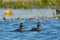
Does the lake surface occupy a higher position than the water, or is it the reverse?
the lake surface

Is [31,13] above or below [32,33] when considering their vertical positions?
above

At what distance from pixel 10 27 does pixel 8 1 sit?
0.48 m

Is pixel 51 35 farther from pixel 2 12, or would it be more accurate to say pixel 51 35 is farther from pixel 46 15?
pixel 2 12

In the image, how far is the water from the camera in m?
3.29

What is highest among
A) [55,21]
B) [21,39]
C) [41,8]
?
[41,8]

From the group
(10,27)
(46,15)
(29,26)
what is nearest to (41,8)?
(46,15)

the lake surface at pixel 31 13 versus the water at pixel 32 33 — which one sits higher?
the lake surface at pixel 31 13

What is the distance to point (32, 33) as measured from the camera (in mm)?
3404

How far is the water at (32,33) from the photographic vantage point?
10.8 ft

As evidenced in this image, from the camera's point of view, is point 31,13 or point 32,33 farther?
point 31,13

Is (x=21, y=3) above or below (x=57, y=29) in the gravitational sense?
above

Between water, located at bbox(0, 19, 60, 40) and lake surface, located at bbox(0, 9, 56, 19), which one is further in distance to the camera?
lake surface, located at bbox(0, 9, 56, 19)

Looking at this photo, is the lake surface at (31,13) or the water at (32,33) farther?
the lake surface at (31,13)

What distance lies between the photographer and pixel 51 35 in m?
3.36
